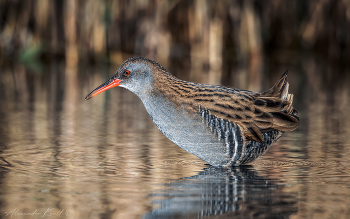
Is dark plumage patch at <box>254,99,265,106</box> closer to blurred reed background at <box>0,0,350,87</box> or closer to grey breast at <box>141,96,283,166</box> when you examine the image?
grey breast at <box>141,96,283,166</box>

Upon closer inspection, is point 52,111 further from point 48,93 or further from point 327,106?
point 327,106

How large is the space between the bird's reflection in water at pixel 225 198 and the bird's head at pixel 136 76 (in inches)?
44.6

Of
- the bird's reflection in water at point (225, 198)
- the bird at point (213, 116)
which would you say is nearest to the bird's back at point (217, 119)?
the bird at point (213, 116)

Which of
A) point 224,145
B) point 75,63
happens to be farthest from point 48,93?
point 224,145

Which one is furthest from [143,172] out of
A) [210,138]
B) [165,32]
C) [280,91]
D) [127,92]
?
[165,32]

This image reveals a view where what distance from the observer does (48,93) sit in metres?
10.3

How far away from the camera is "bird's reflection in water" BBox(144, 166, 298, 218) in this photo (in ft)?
11.7

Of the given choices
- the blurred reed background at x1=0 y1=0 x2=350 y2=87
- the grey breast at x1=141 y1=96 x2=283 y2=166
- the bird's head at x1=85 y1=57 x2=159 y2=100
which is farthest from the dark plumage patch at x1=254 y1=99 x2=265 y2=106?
the blurred reed background at x1=0 y1=0 x2=350 y2=87

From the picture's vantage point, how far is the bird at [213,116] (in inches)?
201

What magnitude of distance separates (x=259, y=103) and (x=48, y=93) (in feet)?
18.9

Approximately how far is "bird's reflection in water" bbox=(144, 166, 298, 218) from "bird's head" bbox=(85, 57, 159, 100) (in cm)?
113

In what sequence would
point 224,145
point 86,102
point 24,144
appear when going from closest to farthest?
point 224,145, point 24,144, point 86,102

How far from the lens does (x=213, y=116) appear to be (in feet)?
16.8

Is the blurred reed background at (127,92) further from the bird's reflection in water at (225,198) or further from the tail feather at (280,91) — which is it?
the tail feather at (280,91)
